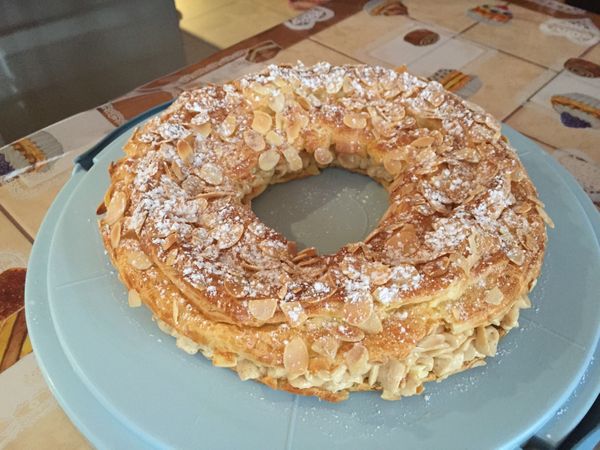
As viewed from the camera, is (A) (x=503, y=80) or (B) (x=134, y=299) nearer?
(B) (x=134, y=299)

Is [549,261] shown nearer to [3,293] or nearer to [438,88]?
[438,88]

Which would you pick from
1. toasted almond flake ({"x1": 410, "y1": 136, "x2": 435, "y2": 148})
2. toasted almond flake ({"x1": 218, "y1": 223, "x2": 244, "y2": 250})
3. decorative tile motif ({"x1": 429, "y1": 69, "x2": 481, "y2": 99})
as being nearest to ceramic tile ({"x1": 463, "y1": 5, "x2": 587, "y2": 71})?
decorative tile motif ({"x1": 429, "y1": 69, "x2": 481, "y2": 99})

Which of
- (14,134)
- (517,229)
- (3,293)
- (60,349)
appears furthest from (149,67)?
(517,229)

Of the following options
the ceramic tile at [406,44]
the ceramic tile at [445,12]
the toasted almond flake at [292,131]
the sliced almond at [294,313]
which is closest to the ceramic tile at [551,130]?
the ceramic tile at [406,44]

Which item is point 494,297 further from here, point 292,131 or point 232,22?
point 232,22

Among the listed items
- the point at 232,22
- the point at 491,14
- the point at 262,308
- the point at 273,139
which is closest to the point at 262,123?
→ the point at 273,139

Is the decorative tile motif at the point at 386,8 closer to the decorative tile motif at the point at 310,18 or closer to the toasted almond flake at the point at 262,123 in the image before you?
the decorative tile motif at the point at 310,18
